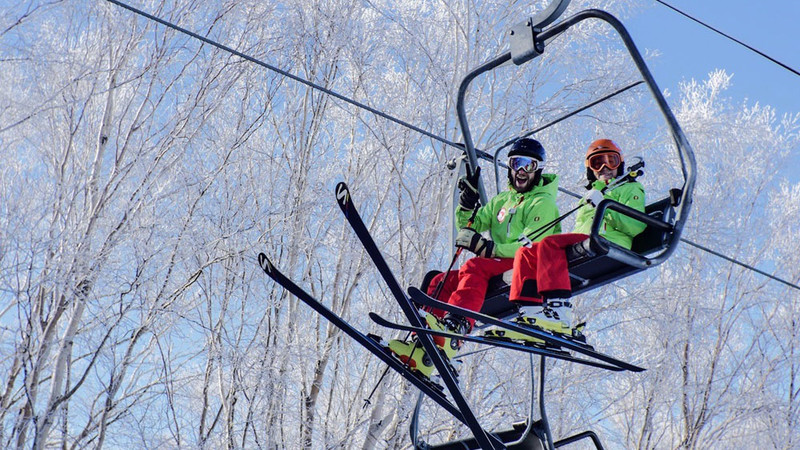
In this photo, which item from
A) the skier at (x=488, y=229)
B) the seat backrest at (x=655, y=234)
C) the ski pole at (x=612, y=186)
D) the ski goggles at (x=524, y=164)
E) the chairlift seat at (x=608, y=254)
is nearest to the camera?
the chairlift seat at (x=608, y=254)

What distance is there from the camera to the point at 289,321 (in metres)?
8.73

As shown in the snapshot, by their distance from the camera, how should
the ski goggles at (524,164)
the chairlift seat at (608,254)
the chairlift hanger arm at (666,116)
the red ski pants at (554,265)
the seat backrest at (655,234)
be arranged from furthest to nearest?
1. the ski goggles at (524,164)
2. the red ski pants at (554,265)
3. the seat backrest at (655,234)
4. the chairlift seat at (608,254)
5. the chairlift hanger arm at (666,116)

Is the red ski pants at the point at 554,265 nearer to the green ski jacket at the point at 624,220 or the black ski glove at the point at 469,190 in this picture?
the green ski jacket at the point at 624,220

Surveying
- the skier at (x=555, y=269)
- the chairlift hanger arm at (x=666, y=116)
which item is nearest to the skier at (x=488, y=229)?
the skier at (x=555, y=269)

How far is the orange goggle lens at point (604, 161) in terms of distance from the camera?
428 centimetres

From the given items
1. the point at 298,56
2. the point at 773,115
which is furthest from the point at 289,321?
the point at 773,115

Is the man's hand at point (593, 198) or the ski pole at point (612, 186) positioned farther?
the ski pole at point (612, 186)

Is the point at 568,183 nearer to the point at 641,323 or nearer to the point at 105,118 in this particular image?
the point at 641,323

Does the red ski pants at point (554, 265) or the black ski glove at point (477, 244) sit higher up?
the black ski glove at point (477, 244)

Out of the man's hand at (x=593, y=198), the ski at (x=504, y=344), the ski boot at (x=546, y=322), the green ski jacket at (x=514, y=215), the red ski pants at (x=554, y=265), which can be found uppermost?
the green ski jacket at (x=514, y=215)

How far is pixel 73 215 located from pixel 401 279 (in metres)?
3.61

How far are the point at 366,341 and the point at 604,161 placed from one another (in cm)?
156

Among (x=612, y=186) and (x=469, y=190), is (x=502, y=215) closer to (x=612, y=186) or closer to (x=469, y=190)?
(x=469, y=190)

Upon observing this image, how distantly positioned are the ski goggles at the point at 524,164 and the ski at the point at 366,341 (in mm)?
1196
